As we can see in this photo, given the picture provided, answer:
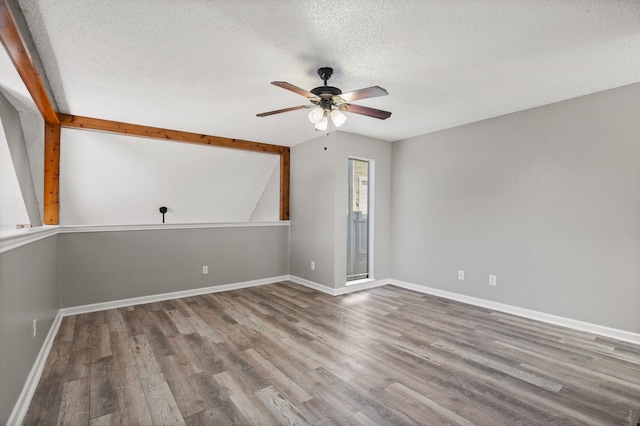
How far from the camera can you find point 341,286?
4.49 meters

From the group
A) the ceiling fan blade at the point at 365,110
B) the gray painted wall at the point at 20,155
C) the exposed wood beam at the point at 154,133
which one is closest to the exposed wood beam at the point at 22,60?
the gray painted wall at the point at 20,155

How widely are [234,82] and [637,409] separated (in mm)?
3739

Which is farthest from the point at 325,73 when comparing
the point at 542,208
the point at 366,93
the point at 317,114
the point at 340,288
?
the point at 340,288

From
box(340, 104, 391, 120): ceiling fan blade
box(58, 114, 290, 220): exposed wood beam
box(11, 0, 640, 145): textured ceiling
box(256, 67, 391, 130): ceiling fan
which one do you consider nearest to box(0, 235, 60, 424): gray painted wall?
box(11, 0, 640, 145): textured ceiling

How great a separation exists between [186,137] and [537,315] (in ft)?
16.3

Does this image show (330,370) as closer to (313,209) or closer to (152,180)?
(313,209)

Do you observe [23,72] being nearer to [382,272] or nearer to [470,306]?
[382,272]

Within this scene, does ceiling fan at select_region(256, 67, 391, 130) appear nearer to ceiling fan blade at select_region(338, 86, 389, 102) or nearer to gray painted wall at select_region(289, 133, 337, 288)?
ceiling fan blade at select_region(338, 86, 389, 102)

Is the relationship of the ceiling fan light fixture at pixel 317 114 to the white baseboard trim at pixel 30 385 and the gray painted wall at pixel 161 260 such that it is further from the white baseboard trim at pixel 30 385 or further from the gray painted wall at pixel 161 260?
the gray painted wall at pixel 161 260

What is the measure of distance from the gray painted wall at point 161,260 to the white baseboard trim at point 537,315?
2463 mm

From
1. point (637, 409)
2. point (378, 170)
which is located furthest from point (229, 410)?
point (378, 170)

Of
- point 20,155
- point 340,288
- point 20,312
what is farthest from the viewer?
point 340,288

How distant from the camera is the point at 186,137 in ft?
14.3

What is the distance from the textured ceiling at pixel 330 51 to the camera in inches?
70.8
